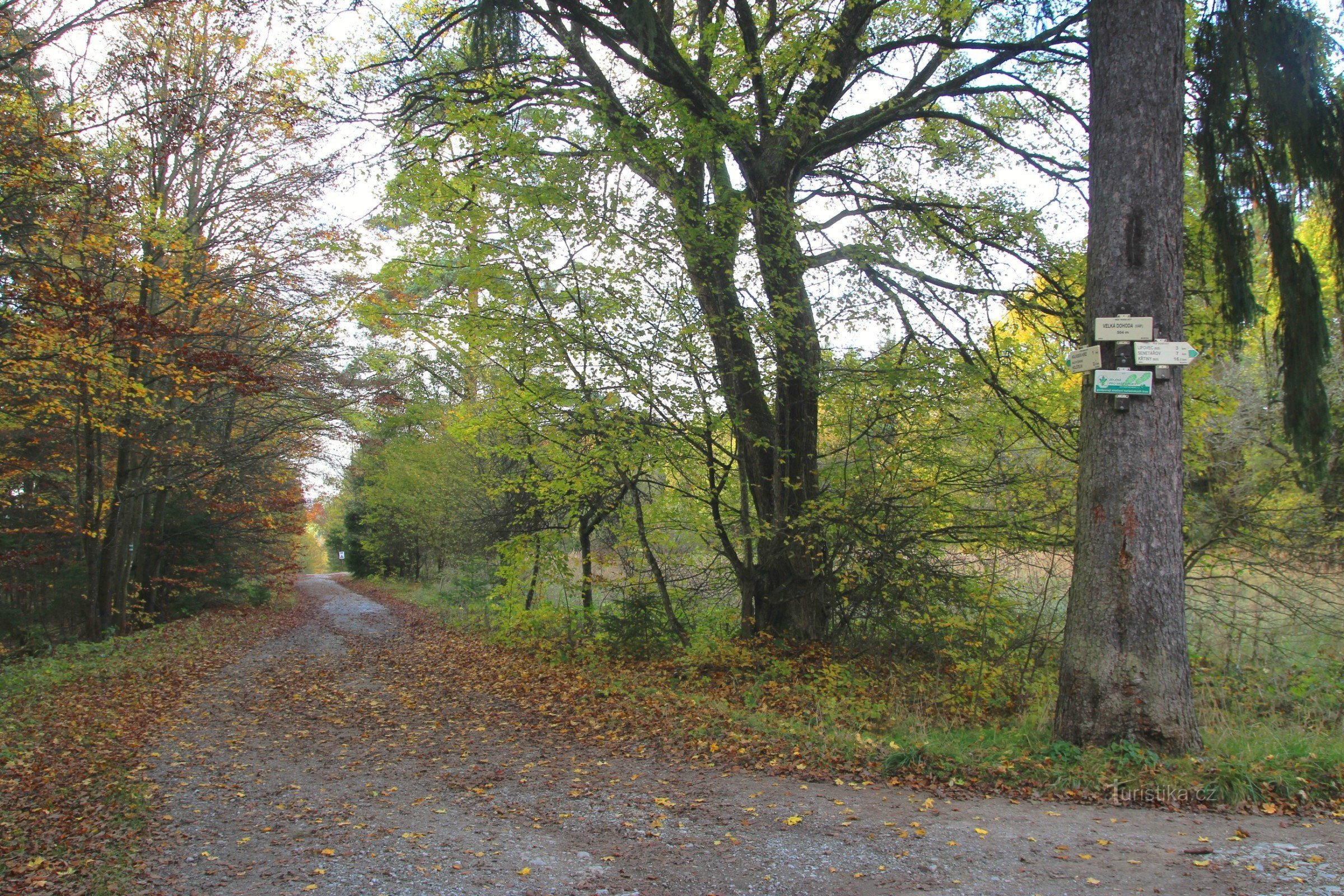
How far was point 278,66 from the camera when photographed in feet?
35.9

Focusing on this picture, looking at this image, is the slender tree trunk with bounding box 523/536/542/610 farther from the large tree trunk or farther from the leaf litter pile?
the leaf litter pile

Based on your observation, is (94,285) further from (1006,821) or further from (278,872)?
(1006,821)

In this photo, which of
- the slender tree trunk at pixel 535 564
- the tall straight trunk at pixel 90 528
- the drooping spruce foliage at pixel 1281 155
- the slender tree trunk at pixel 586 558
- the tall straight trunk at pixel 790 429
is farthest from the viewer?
the tall straight trunk at pixel 90 528

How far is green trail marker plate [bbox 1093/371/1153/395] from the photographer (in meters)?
4.79

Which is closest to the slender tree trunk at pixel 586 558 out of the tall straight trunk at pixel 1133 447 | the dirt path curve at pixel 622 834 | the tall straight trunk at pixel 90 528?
the dirt path curve at pixel 622 834

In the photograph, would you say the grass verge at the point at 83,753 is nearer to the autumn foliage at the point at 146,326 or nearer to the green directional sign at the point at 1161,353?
the autumn foliage at the point at 146,326

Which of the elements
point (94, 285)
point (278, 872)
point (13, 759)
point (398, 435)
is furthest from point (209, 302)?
point (278, 872)

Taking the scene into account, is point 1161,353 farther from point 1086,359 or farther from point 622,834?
point 622,834

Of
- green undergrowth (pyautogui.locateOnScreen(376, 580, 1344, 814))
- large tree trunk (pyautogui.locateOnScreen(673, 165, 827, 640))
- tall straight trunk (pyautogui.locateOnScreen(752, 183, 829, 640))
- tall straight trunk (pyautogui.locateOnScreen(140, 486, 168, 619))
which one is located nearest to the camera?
green undergrowth (pyautogui.locateOnScreen(376, 580, 1344, 814))

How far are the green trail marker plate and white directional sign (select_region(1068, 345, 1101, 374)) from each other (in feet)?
0.23

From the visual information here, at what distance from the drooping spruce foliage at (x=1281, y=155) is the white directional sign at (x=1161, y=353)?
1574 mm

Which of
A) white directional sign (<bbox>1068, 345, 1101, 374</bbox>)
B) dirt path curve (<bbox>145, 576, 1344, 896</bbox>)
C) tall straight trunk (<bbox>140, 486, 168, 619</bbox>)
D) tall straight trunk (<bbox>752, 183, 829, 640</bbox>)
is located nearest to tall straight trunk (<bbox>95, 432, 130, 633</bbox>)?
tall straight trunk (<bbox>140, 486, 168, 619</bbox>)

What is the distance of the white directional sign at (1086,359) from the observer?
193 inches

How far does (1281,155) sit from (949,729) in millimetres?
4881
